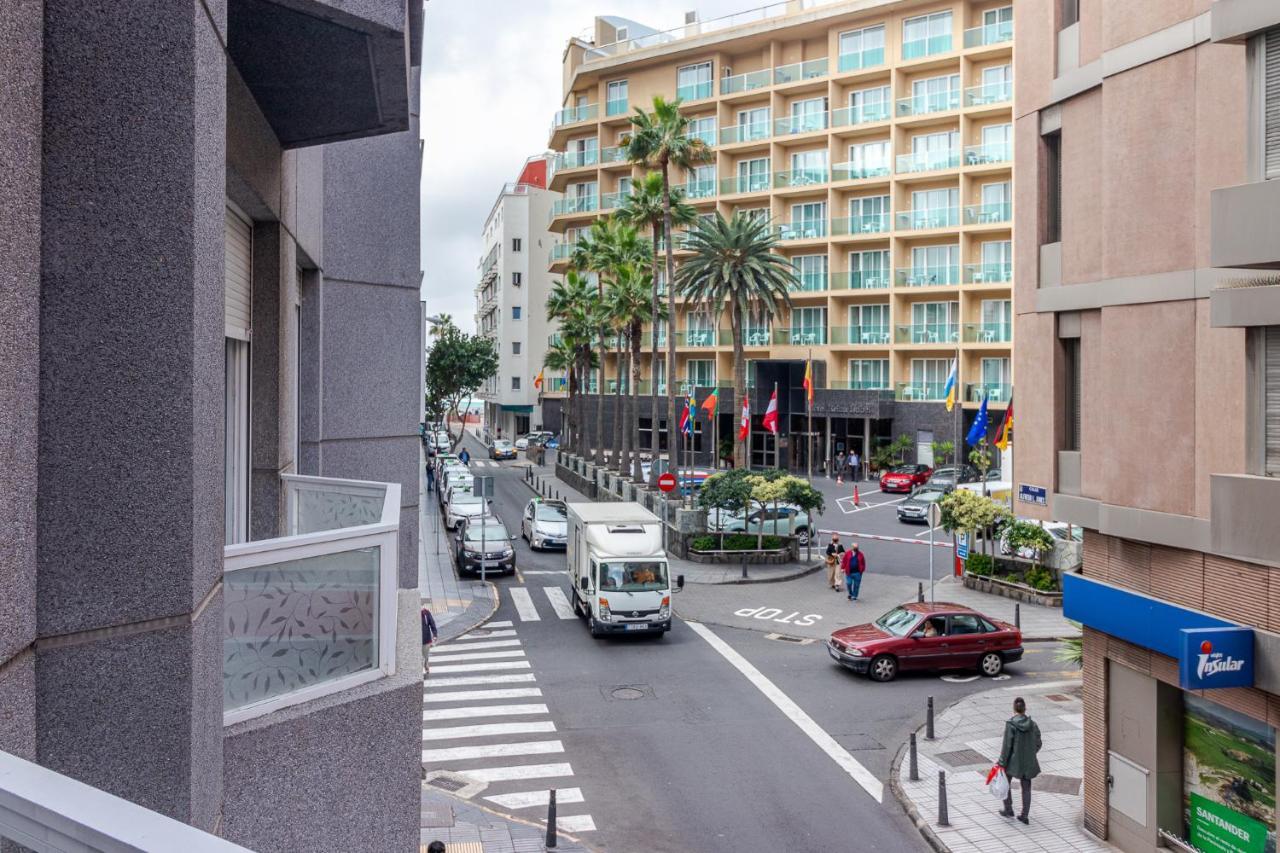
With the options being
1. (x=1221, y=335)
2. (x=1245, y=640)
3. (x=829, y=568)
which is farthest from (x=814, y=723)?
(x=829, y=568)

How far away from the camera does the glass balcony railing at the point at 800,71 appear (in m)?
65.3

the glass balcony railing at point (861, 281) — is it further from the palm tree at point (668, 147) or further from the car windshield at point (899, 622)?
the car windshield at point (899, 622)

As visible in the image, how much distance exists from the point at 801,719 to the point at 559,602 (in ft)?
39.7

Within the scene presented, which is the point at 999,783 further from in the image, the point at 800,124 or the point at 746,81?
the point at 746,81

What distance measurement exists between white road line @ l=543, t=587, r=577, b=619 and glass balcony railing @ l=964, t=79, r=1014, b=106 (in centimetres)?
4340

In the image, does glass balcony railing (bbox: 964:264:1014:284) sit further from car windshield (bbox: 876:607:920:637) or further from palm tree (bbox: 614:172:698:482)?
car windshield (bbox: 876:607:920:637)

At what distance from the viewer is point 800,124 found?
6600 centimetres

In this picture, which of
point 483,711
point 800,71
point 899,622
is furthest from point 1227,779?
point 800,71

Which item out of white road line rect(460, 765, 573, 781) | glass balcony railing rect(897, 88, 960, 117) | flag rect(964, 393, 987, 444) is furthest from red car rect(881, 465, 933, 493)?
white road line rect(460, 765, 573, 781)

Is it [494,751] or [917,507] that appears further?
[917,507]

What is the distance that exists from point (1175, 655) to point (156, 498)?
1147cm

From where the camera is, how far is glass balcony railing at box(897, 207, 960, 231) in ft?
198

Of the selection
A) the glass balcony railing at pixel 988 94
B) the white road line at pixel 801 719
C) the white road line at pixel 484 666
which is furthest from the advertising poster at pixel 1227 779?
the glass balcony railing at pixel 988 94

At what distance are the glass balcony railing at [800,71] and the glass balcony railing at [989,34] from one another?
30.8 ft
